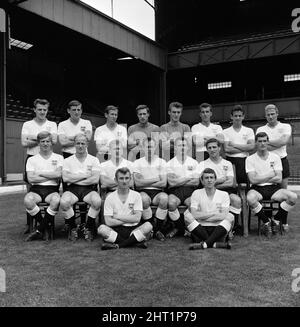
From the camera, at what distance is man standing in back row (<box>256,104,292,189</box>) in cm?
555

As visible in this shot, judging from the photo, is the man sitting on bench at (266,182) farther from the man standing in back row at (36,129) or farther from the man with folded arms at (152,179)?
the man standing in back row at (36,129)

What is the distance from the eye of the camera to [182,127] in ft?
19.7

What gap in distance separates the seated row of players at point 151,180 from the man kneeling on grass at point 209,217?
1.47 feet

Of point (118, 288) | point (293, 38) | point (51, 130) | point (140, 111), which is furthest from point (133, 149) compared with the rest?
point (293, 38)

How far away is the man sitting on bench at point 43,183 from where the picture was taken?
4898 mm

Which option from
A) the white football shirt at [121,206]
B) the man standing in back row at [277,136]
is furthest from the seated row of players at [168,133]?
the white football shirt at [121,206]

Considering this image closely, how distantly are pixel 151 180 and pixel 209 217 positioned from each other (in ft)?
3.53

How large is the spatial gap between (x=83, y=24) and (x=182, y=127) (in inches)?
406

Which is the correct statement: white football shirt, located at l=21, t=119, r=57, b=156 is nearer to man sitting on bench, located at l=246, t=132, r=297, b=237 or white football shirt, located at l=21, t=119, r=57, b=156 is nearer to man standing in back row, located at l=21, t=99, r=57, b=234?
man standing in back row, located at l=21, t=99, r=57, b=234

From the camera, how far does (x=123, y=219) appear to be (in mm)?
4504

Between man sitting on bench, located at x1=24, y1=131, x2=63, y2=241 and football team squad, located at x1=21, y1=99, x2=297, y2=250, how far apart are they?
13mm

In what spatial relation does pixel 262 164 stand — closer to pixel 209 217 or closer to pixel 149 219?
pixel 209 217

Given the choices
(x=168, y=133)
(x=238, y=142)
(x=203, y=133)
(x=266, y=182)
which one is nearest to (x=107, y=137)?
(x=168, y=133)

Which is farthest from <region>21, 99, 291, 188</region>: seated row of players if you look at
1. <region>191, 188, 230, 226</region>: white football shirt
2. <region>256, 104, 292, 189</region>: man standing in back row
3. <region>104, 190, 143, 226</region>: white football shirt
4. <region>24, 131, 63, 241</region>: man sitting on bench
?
<region>104, 190, 143, 226</region>: white football shirt
